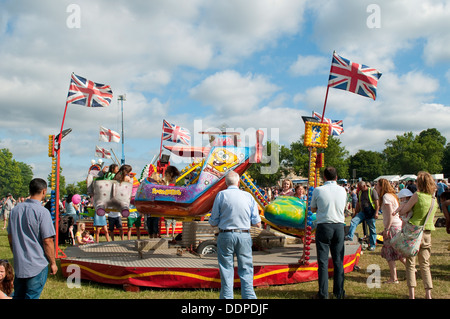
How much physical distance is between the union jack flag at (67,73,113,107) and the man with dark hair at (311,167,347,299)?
5.52 metres

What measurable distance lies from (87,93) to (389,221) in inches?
259

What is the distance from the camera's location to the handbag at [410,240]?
5.07 meters

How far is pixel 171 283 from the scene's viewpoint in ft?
19.6

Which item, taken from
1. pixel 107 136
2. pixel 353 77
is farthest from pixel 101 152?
pixel 353 77

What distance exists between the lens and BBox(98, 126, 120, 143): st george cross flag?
16.8 m

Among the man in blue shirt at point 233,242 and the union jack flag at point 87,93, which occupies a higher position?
the union jack flag at point 87,93

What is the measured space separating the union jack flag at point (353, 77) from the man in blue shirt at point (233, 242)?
10.1ft

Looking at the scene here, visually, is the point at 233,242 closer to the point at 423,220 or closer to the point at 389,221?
the point at 423,220

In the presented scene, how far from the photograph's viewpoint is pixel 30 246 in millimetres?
3992

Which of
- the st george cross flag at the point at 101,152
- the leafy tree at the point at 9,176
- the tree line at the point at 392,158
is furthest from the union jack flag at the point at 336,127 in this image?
the leafy tree at the point at 9,176

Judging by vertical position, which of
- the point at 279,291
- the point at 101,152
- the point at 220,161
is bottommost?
the point at 279,291

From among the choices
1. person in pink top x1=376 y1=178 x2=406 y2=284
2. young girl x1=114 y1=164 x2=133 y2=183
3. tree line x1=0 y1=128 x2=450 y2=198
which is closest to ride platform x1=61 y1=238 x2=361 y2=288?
person in pink top x1=376 y1=178 x2=406 y2=284

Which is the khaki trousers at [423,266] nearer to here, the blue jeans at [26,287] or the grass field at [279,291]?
the grass field at [279,291]

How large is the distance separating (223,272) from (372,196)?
6.07 meters
